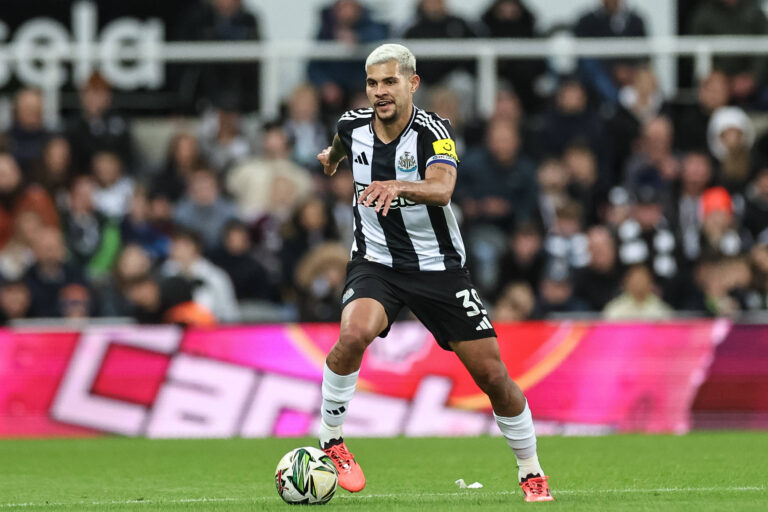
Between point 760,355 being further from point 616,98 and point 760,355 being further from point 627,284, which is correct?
point 616,98

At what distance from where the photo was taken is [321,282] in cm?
1398

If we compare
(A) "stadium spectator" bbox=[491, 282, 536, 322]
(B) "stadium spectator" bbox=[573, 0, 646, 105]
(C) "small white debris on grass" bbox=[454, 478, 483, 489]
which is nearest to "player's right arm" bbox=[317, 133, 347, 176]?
(C) "small white debris on grass" bbox=[454, 478, 483, 489]

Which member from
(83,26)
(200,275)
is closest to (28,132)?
(83,26)

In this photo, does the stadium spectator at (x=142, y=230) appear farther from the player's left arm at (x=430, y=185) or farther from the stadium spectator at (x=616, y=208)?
the player's left arm at (x=430, y=185)

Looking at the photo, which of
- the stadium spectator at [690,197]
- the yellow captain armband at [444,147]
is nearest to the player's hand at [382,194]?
the yellow captain armband at [444,147]

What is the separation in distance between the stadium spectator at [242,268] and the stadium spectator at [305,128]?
162cm

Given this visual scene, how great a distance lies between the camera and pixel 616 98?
54.4 ft

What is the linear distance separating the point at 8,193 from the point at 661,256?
6.60m

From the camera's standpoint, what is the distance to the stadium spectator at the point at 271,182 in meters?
15.3

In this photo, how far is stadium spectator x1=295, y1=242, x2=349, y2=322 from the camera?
13.8 metres

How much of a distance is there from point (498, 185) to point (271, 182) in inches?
90.5

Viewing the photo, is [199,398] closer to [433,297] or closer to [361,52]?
[361,52]

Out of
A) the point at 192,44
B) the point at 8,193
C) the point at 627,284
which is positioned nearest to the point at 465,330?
the point at 627,284

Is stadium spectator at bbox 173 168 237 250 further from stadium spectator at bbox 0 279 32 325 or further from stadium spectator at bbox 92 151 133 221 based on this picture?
stadium spectator at bbox 0 279 32 325
